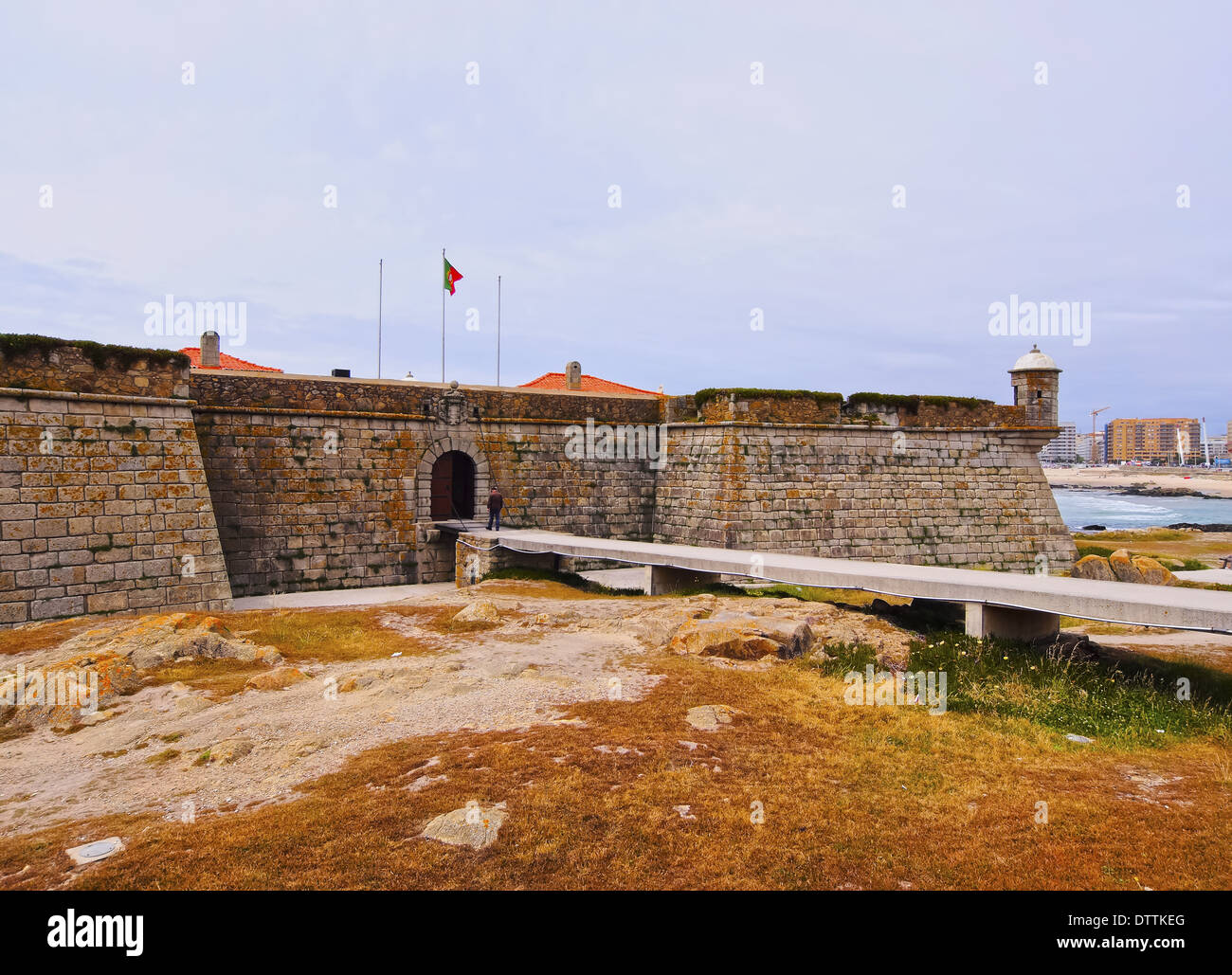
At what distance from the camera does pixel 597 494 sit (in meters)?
23.1

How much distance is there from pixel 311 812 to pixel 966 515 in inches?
876

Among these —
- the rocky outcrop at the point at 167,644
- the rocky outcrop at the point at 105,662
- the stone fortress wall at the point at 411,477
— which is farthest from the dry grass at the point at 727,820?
the stone fortress wall at the point at 411,477

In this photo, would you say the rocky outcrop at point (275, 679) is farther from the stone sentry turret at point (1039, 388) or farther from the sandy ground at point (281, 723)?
the stone sentry turret at point (1039, 388)

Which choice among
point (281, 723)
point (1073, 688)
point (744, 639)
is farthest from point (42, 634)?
point (1073, 688)

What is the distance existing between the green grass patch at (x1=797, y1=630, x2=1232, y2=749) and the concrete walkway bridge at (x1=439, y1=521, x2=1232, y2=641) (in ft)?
1.78

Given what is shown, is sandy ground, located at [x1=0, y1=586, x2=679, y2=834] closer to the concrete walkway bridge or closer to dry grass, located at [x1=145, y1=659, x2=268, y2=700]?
dry grass, located at [x1=145, y1=659, x2=268, y2=700]

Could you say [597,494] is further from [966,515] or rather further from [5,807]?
[5,807]

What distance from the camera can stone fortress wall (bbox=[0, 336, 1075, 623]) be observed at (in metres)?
14.5

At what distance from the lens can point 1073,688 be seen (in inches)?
328

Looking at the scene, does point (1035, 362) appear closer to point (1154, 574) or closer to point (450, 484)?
point (1154, 574)

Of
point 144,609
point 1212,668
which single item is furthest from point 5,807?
point 1212,668

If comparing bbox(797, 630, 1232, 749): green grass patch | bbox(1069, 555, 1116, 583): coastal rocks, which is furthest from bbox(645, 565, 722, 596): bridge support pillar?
bbox(1069, 555, 1116, 583): coastal rocks

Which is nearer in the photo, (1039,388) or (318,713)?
(318,713)

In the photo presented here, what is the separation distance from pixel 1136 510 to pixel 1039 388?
240 ft
